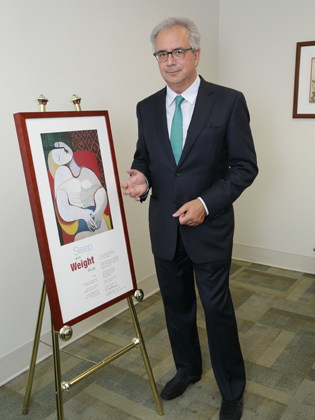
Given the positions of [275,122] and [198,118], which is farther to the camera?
[275,122]

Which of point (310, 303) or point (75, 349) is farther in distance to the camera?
point (310, 303)

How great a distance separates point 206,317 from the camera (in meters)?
1.94

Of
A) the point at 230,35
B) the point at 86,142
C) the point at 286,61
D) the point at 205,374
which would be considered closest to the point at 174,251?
the point at 86,142

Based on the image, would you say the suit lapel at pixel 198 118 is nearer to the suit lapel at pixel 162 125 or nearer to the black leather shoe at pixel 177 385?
the suit lapel at pixel 162 125

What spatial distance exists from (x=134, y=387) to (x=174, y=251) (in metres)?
0.83

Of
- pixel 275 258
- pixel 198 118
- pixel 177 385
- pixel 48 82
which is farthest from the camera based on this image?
pixel 275 258

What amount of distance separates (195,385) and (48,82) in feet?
6.14

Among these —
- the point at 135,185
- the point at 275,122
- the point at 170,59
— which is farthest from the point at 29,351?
the point at 275,122

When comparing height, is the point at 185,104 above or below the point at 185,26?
below

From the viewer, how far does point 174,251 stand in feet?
6.29

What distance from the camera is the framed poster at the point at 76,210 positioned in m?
1.60

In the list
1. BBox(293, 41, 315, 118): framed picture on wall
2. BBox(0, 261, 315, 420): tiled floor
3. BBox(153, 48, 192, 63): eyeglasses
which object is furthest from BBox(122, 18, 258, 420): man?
BBox(293, 41, 315, 118): framed picture on wall

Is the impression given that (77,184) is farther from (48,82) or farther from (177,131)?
(48,82)

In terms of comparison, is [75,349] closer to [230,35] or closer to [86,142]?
[86,142]
